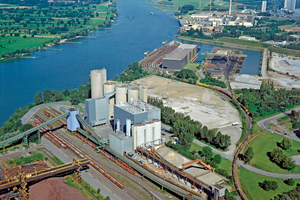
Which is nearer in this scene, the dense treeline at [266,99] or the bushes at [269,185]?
the bushes at [269,185]

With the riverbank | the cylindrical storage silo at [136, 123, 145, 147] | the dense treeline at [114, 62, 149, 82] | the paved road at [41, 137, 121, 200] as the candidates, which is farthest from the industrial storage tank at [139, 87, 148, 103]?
the riverbank

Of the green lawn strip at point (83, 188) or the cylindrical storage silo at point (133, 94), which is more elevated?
the cylindrical storage silo at point (133, 94)

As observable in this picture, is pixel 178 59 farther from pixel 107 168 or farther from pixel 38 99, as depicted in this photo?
pixel 107 168

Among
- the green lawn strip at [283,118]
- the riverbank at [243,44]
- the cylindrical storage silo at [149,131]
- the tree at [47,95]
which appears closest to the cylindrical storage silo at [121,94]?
the cylindrical storage silo at [149,131]

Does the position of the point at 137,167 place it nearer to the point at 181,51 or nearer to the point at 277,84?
the point at 277,84

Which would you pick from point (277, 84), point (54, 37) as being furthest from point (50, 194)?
point (54, 37)

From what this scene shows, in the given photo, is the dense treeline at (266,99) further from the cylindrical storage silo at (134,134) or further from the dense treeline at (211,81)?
the cylindrical storage silo at (134,134)

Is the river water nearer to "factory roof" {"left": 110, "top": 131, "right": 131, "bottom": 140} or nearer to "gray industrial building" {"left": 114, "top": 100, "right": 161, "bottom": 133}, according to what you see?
"gray industrial building" {"left": 114, "top": 100, "right": 161, "bottom": 133}
